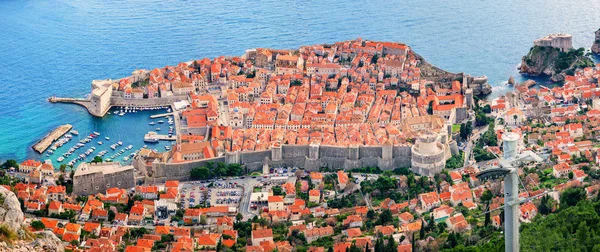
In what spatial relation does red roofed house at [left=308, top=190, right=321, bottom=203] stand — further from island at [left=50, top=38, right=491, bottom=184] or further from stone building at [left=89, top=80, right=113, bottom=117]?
stone building at [left=89, top=80, right=113, bottom=117]

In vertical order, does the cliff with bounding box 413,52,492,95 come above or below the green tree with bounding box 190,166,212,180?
above

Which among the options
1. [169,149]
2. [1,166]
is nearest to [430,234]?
[169,149]

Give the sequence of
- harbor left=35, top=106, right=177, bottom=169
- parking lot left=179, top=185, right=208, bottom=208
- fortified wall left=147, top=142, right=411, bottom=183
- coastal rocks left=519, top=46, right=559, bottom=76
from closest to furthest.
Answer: parking lot left=179, top=185, right=208, bottom=208 → fortified wall left=147, top=142, right=411, bottom=183 → harbor left=35, top=106, right=177, bottom=169 → coastal rocks left=519, top=46, right=559, bottom=76

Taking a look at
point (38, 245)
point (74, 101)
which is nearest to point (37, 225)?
point (38, 245)

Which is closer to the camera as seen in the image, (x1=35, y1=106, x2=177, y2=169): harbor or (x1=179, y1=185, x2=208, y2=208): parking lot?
(x1=179, y1=185, x2=208, y2=208): parking lot

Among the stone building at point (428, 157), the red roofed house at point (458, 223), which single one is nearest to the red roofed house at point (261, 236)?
the red roofed house at point (458, 223)

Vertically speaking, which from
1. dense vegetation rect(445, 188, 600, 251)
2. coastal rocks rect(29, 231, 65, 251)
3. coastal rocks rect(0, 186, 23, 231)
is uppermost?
coastal rocks rect(0, 186, 23, 231)

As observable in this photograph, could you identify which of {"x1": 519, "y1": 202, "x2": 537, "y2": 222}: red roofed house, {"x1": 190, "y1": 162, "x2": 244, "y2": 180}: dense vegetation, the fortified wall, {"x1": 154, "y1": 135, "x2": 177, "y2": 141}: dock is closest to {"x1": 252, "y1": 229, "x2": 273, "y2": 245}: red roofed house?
{"x1": 190, "y1": 162, "x2": 244, "y2": 180}: dense vegetation

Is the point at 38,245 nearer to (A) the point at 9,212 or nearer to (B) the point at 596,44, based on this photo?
(A) the point at 9,212
